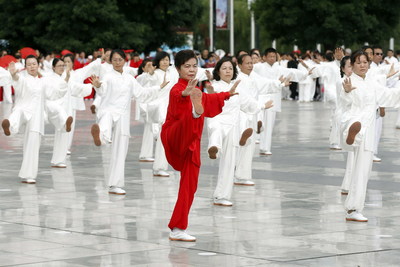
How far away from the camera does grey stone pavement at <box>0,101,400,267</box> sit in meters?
8.52

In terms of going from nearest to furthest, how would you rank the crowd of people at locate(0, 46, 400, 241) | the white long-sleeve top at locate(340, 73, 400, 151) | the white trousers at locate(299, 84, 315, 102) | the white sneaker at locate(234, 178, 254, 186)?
the crowd of people at locate(0, 46, 400, 241) → the white long-sleeve top at locate(340, 73, 400, 151) → the white sneaker at locate(234, 178, 254, 186) → the white trousers at locate(299, 84, 315, 102)

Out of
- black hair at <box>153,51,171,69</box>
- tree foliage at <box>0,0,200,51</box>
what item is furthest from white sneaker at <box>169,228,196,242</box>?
tree foliage at <box>0,0,200,51</box>

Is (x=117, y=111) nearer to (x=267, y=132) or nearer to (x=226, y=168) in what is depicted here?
(x=226, y=168)

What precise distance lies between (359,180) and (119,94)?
3616 mm

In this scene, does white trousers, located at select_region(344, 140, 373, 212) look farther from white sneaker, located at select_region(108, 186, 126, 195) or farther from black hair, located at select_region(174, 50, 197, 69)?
white sneaker, located at select_region(108, 186, 126, 195)

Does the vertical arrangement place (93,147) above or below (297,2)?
below

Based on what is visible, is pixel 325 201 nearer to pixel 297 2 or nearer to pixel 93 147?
pixel 93 147

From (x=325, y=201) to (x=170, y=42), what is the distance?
3548cm

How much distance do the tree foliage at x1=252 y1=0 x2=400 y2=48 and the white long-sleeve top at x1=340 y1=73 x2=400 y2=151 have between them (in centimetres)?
3381

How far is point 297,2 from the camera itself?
45.9 meters

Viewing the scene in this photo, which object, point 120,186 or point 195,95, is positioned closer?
point 195,95

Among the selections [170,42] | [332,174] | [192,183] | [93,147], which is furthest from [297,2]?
[192,183]

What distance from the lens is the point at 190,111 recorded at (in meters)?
9.13

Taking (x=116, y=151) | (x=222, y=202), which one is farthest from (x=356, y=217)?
(x=116, y=151)
